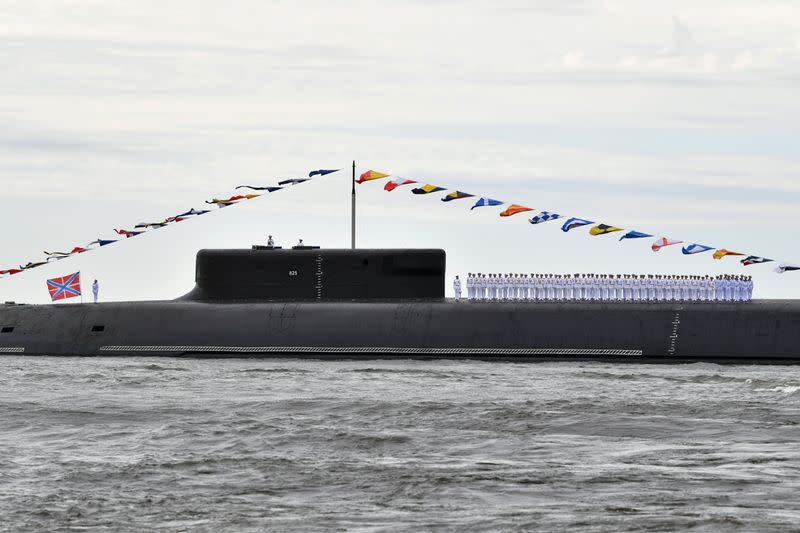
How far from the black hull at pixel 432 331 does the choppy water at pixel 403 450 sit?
2092mm

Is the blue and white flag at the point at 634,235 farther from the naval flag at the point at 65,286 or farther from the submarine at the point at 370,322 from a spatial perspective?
the naval flag at the point at 65,286

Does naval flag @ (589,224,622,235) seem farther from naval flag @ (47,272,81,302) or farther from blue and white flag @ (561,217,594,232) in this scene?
naval flag @ (47,272,81,302)

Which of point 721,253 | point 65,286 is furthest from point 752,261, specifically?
point 65,286

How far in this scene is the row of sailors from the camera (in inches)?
1251

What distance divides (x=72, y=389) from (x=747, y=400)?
12067mm

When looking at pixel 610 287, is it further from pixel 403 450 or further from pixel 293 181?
pixel 403 450

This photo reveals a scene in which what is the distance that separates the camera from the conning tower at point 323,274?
107 feet

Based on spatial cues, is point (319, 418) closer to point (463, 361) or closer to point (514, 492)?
point (514, 492)

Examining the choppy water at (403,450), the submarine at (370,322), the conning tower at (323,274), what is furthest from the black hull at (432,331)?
the choppy water at (403,450)

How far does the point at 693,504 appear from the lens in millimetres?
13836

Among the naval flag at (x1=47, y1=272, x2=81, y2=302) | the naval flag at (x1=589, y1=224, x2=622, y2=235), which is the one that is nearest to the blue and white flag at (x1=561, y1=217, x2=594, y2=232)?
the naval flag at (x1=589, y1=224, x2=622, y2=235)

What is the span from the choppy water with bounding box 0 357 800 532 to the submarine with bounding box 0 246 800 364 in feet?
7.24

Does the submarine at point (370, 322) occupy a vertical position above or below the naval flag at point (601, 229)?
below

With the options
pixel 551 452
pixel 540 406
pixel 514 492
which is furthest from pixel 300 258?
pixel 514 492
